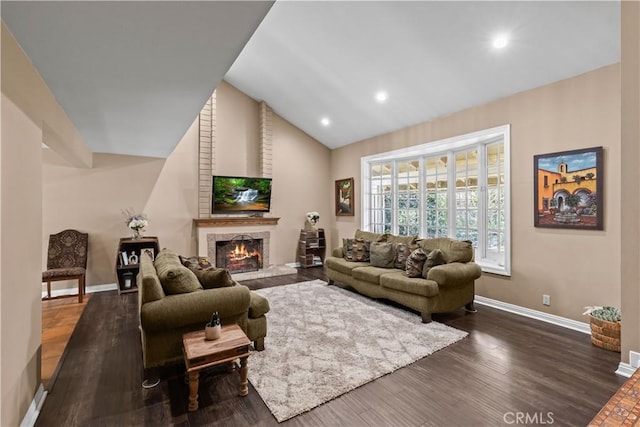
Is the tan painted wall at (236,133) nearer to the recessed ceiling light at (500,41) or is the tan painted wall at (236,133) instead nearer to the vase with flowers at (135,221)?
the vase with flowers at (135,221)

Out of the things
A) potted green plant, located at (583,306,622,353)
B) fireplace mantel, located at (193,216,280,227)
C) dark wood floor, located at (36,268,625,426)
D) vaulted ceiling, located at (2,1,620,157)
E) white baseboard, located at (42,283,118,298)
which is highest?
vaulted ceiling, located at (2,1,620,157)

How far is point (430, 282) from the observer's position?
3.71 meters

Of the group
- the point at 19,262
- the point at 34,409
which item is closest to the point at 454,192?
the point at 19,262

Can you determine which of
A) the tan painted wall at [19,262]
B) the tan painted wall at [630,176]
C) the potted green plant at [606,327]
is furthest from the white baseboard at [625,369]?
the tan painted wall at [19,262]

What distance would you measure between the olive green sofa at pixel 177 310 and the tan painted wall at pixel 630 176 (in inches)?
128

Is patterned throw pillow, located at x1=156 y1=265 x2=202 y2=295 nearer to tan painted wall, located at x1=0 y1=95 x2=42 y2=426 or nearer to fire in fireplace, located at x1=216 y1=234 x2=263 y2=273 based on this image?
tan painted wall, located at x1=0 y1=95 x2=42 y2=426

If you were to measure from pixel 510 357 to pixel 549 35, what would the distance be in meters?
3.29

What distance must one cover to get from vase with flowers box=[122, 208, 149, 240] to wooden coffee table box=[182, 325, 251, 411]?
142 inches

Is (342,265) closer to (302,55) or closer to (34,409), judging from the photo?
(302,55)

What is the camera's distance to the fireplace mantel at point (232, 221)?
6078mm

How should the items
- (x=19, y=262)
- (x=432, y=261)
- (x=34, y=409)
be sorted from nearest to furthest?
(x=19, y=262) → (x=34, y=409) → (x=432, y=261)

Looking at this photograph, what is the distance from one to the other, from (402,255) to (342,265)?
3.37 feet

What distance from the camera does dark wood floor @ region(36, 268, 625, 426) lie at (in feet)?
6.72

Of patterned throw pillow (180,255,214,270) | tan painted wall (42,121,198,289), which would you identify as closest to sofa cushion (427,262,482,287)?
patterned throw pillow (180,255,214,270)
